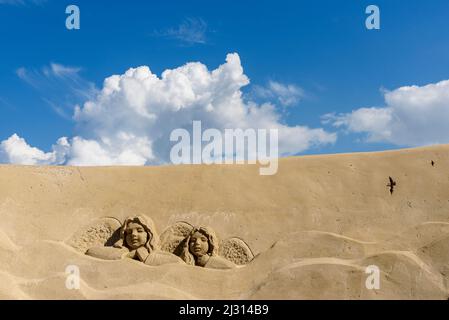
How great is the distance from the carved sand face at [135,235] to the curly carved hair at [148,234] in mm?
53

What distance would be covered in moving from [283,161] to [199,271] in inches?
128

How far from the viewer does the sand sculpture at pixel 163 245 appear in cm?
896

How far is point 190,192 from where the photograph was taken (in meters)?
10.1

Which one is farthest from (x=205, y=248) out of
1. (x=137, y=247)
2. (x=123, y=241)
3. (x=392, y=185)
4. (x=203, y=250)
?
(x=392, y=185)

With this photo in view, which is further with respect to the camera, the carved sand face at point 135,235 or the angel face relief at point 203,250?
the carved sand face at point 135,235

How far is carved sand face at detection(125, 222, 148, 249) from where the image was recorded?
30.0ft

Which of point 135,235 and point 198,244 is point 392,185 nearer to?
point 198,244

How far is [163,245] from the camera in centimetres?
930

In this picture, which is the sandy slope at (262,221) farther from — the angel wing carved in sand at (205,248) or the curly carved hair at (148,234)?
the curly carved hair at (148,234)

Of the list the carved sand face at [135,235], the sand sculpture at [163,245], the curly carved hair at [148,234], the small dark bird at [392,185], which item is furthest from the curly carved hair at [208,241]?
the small dark bird at [392,185]

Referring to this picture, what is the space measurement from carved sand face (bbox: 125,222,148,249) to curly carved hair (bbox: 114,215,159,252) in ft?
0.17

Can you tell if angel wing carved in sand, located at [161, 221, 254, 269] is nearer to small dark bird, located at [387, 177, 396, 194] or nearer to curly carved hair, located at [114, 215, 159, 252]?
curly carved hair, located at [114, 215, 159, 252]

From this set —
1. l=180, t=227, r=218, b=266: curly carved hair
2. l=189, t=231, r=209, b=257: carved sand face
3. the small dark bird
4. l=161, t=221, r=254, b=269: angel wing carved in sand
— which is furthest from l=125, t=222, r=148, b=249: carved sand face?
the small dark bird

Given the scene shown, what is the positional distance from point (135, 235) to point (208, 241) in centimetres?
134
